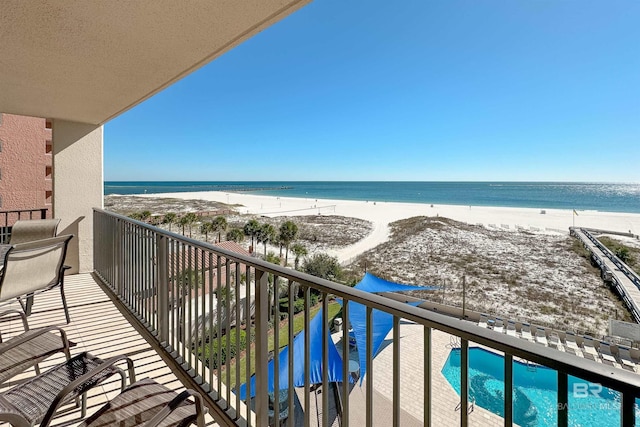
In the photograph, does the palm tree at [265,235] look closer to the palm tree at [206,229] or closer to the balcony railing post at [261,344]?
the palm tree at [206,229]

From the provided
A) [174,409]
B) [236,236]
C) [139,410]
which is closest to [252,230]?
[236,236]

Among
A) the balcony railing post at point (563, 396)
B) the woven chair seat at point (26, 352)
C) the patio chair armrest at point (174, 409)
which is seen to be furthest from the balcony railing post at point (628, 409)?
the woven chair seat at point (26, 352)

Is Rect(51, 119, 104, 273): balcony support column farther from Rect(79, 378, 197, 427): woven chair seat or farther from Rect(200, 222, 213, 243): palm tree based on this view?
Rect(200, 222, 213, 243): palm tree

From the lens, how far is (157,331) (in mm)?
2471

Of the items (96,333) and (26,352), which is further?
(96,333)

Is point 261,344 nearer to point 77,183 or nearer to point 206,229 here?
point 77,183

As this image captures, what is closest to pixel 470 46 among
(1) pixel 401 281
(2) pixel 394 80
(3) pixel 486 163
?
(2) pixel 394 80

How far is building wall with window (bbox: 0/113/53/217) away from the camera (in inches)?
343

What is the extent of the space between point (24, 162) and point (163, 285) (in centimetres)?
1040

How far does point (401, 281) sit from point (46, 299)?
13.9 m

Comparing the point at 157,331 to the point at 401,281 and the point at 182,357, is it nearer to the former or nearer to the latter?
the point at 182,357

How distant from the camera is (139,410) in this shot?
1167 millimetres

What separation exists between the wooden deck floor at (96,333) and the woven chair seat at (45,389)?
525 mm

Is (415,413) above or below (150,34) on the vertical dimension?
below
